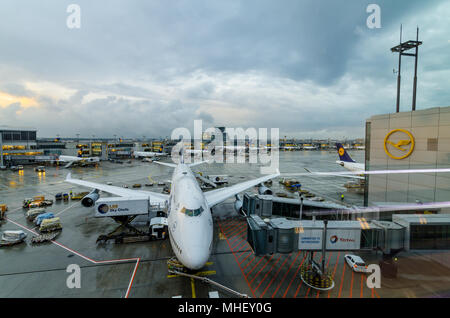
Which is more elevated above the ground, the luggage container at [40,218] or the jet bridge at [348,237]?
the jet bridge at [348,237]

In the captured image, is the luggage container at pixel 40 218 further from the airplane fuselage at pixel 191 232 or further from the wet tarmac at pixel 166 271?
the airplane fuselage at pixel 191 232

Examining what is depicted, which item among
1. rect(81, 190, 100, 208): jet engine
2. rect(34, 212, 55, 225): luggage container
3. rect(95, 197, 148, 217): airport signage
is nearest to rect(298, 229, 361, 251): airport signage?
rect(95, 197, 148, 217): airport signage

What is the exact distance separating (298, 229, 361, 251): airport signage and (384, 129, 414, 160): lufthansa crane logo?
17742 mm

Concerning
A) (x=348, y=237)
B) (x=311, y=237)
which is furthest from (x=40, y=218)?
(x=348, y=237)

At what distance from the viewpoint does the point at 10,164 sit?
303 ft

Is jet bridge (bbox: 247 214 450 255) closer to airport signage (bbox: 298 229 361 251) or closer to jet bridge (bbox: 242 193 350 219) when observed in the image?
airport signage (bbox: 298 229 361 251)

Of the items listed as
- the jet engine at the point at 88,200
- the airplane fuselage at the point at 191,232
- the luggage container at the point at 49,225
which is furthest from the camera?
the jet engine at the point at 88,200

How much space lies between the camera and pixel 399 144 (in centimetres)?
2877

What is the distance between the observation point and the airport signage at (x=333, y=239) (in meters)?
18.0

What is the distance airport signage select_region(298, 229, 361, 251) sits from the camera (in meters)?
18.0

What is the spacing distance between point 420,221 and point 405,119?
16.4 m

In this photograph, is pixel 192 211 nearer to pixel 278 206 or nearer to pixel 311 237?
pixel 311 237

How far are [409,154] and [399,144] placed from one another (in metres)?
1.85

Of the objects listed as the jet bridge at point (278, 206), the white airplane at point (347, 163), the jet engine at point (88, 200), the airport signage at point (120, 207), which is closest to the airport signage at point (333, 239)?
the jet bridge at point (278, 206)
